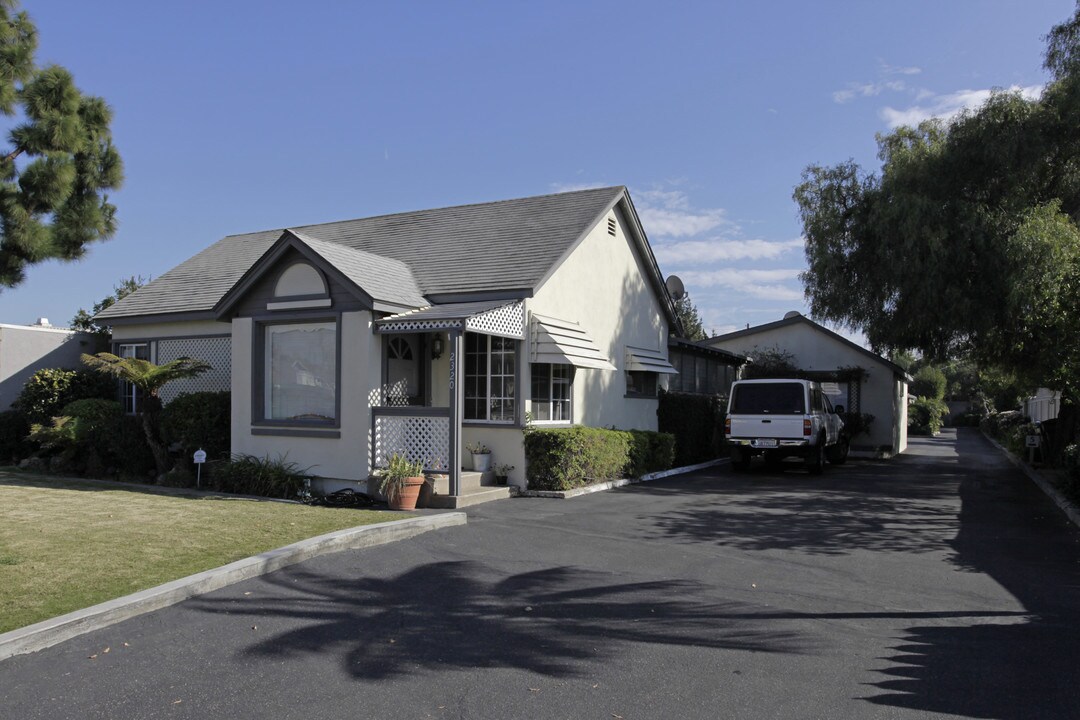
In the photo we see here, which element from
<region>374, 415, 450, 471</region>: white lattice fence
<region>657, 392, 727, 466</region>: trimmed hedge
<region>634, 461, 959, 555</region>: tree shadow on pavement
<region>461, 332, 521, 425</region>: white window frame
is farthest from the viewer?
<region>657, 392, 727, 466</region>: trimmed hedge

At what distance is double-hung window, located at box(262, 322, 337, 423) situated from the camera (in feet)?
43.4

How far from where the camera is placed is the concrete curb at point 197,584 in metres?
5.42

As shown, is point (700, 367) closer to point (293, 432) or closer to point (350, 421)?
point (350, 421)

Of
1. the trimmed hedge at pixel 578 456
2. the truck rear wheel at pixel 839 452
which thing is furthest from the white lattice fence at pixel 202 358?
the truck rear wheel at pixel 839 452

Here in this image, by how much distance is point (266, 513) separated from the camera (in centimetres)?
1058

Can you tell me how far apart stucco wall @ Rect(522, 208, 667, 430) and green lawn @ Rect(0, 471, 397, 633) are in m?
5.21

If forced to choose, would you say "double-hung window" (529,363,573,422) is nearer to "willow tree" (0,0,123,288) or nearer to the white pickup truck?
the white pickup truck

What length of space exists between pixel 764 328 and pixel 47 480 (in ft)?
71.7

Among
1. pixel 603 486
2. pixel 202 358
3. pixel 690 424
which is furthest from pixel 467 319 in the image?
pixel 690 424

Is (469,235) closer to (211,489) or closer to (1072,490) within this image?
(211,489)

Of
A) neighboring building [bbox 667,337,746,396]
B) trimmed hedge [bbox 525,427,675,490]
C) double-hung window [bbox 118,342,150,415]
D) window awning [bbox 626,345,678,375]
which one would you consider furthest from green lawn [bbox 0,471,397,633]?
neighboring building [bbox 667,337,746,396]

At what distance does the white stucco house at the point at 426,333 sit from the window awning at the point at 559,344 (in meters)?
0.04

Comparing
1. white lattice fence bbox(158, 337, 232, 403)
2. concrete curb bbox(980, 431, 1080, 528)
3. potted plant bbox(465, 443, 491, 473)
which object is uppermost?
white lattice fence bbox(158, 337, 232, 403)

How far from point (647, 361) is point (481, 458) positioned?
6146mm
